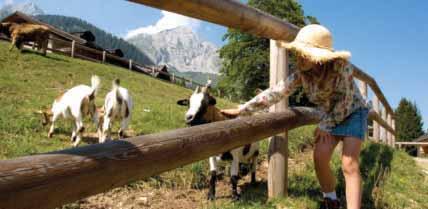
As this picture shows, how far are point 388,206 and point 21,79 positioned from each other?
14.5 meters

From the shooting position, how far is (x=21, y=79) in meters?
15.2

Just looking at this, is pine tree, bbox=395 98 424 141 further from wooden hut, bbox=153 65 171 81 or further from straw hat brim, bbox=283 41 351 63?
straw hat brim, bbox=283 41 351 63

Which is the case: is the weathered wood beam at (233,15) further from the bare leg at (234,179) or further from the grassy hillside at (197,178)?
the bare leg at (234,179)

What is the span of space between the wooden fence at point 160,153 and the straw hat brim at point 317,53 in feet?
1.33

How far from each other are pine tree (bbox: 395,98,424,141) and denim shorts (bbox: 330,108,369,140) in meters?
58.7

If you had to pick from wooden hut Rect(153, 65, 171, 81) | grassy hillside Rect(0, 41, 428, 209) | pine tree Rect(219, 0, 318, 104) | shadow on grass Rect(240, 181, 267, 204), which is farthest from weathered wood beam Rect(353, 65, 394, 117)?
pine tree Rect(219, 0, 318, 104)

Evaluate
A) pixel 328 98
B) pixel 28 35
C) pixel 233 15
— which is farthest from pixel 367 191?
pixel 28 35

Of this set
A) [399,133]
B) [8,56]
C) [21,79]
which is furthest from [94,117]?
[399,133]

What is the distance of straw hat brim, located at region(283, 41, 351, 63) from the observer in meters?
2.73

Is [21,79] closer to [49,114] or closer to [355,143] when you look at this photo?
[49,114]

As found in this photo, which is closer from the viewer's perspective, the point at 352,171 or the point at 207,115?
the point at 352,171

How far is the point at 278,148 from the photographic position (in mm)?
3900

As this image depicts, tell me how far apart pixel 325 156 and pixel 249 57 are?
116 ft

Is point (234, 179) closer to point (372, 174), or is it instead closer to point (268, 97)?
point (268, 97)
